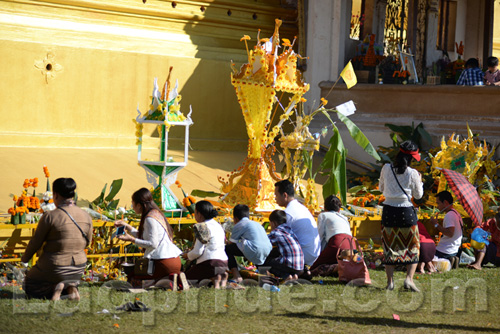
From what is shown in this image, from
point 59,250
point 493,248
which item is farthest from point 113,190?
point 493,248

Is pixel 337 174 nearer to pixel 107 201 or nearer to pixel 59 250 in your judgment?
pixel 107 201

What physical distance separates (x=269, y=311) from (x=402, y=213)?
172cm

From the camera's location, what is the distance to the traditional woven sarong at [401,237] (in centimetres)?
704

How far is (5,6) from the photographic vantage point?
1045 centimetres

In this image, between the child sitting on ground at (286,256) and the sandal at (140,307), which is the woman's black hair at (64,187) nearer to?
the sandal at (140,307)

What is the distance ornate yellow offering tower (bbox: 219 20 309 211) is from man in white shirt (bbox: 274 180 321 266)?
1.51m

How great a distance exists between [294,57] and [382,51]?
5.79 m

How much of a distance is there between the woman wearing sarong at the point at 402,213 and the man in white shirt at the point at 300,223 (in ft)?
2.35

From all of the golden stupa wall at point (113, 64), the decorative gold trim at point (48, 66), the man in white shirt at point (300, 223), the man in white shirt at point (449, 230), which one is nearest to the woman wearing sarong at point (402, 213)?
the man in white shirt at point (300, 223)

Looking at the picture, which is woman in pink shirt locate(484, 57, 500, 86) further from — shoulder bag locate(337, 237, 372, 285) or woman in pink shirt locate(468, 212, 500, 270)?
shoulder bag locate(337, 237, 372, 285)

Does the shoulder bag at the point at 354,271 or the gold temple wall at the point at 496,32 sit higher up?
the gold temple wall at the point at 496,32

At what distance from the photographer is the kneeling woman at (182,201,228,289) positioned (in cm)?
667

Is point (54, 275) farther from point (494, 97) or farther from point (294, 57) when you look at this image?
point (494, 97)

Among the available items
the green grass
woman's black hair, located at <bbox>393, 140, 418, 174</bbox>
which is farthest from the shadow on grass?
Result: woman's black hair, located at <bbox>393, 140, 418, 174</bbox>
